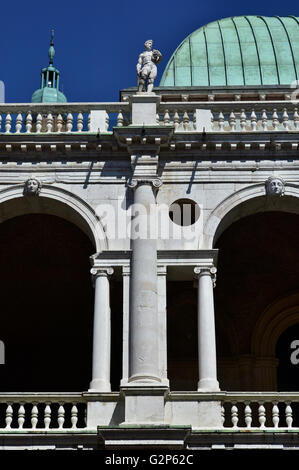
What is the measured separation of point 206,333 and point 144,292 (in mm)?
1544

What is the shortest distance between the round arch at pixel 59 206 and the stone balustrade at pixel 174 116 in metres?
1.45

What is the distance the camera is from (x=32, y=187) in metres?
23.0

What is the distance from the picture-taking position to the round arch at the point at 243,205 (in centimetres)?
2264

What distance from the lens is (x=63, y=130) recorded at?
24625mm

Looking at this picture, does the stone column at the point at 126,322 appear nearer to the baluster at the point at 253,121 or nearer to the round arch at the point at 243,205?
the round arch at the point at 243,205

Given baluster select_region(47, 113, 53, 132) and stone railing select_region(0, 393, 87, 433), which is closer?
stone railing select_region(0, 393, 87, 433)

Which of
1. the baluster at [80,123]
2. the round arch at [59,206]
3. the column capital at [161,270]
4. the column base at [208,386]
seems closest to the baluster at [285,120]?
the column capital at [161,270]

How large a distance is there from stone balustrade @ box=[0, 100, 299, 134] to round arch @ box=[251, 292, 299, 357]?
513 cm

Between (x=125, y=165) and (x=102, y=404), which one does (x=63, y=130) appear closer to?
(x=125, y=165)

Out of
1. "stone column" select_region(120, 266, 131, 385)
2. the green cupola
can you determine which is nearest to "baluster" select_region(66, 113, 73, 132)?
"stone column" select_region(120, 266, 131, 385)

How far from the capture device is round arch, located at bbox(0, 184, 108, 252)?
74.4ft

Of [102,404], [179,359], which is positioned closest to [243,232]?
[179,359]

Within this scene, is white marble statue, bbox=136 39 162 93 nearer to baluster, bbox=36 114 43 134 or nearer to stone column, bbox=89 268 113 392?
baluster, bbox=36 114 43 134
